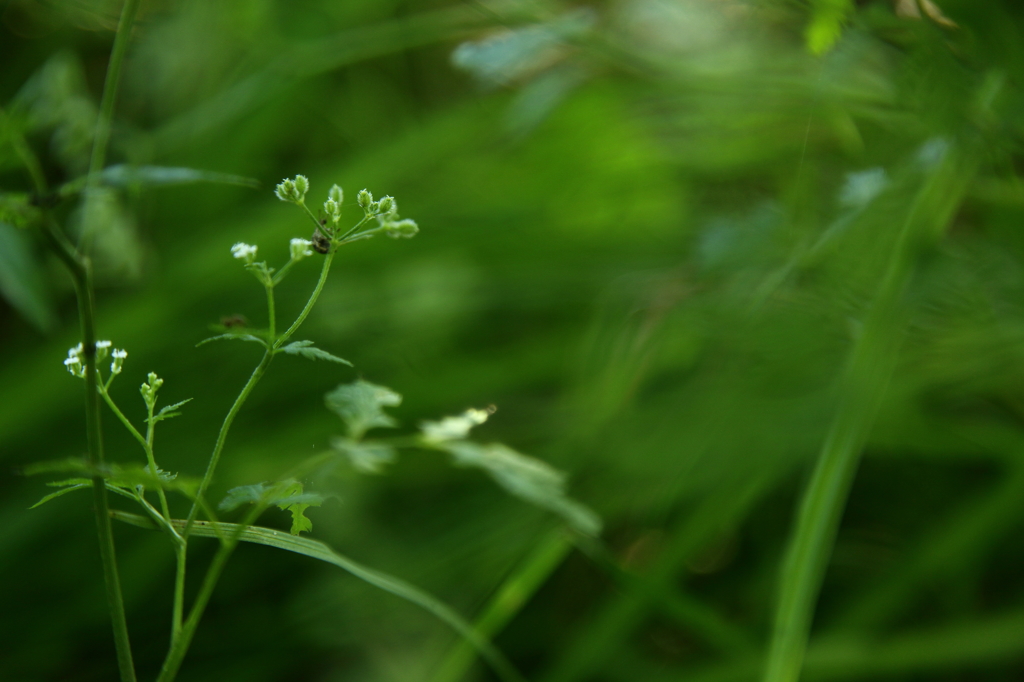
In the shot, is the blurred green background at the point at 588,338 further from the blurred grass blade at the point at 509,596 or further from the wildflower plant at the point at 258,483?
the wildflower plant at the point at 258,483

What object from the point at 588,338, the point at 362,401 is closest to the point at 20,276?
the point at 362,401

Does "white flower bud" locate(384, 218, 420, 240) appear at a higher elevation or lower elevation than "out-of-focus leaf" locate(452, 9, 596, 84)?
lower

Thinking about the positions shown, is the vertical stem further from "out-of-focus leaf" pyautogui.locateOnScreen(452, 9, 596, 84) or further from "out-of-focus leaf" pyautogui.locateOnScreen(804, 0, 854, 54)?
"out-of-focus leaf" pyautogui.locateOnScreen(452, 9, 596, 84)

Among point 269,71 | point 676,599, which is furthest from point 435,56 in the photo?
point 676,599

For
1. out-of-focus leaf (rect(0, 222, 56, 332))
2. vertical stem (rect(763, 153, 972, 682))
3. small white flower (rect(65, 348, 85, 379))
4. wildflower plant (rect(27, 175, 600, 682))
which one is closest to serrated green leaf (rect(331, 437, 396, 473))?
wildflower plant (rect(27, 175, 600, 682))

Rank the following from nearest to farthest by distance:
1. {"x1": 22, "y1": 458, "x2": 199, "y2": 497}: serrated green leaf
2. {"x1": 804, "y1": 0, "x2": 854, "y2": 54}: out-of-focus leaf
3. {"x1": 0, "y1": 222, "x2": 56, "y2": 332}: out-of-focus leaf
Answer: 1. {"x1": 22, "y1": 458, "x2": 199, "y2": 497}: serrated green leaf
2. {"x1": 804, "y1": 0, "x2": 854, "y2": 54}: out-of-focus leaf
3. {"x1": 0, "y1": 222, "x2": 56, "y2": 332}: out-of-focus leaf

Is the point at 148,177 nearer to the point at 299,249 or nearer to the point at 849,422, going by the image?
the point at 299,249

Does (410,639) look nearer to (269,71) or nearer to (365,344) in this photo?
(365,344)
